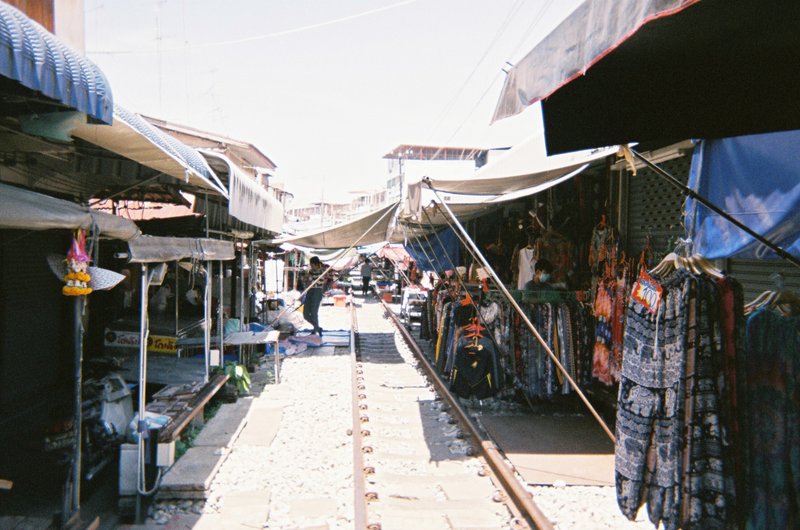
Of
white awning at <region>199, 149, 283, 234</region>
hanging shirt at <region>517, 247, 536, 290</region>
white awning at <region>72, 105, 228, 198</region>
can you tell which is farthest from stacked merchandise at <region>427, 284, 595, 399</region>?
white awning at <region>72, 105, 228, 198</region>

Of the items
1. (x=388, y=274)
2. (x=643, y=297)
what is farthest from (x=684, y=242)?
(x=388, y=274)

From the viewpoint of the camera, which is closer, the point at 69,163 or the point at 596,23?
the point at 596,23

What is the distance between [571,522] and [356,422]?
3470mm

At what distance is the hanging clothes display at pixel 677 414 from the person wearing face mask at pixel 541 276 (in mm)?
4938

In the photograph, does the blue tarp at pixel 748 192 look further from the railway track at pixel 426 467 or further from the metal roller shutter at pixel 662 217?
the railway track at pixel 426 467

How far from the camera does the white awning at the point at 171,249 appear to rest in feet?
17.6

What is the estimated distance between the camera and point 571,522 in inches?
186

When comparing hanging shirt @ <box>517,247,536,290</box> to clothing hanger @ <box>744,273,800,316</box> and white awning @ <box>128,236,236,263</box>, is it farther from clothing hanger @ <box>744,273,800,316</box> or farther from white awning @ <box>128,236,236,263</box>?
clothing hanger @ <box>744,273,800,316</box>

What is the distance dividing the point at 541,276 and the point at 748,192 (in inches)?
180

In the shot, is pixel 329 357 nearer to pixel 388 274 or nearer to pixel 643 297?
pixel 643 297

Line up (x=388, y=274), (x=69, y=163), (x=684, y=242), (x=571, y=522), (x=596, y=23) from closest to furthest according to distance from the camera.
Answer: (x=596, y=23) < (x=684, y=242) < (x=571, y=522) < (x=69, y=163) < (x=388, y=274)

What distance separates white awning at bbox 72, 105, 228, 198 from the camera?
14.0 ft

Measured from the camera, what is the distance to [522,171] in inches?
252

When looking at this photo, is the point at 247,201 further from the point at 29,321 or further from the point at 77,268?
the point at 77,268
